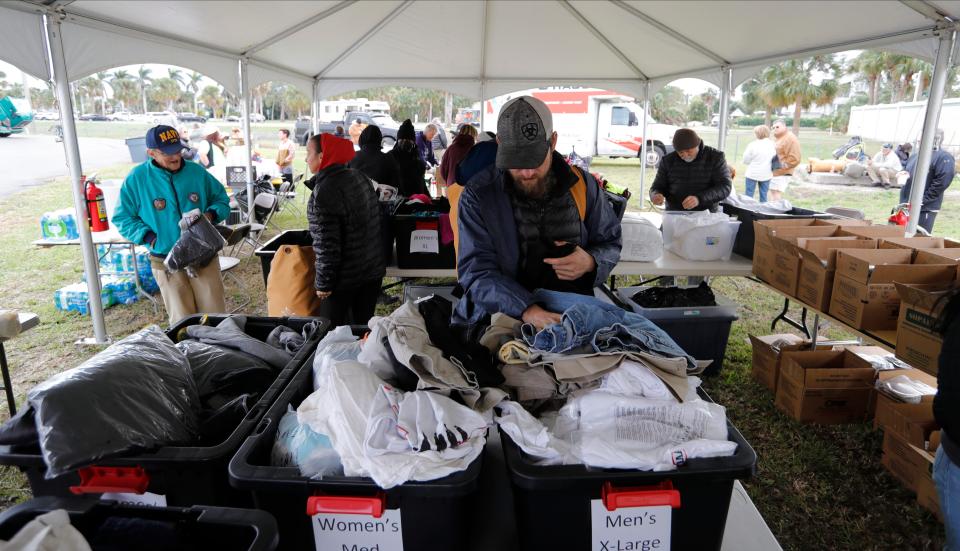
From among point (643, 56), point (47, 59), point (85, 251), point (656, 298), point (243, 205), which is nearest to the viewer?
point (47, 59)

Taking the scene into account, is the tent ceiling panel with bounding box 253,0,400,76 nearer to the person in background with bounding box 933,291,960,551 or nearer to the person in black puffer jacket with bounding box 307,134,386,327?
the person in black puffer jacket with bounding box 307,134,386,327

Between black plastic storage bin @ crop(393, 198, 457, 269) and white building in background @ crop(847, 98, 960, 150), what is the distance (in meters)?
15.0

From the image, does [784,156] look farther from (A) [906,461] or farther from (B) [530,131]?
(B) [530,131]

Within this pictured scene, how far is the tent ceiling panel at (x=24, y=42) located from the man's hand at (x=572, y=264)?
354cm

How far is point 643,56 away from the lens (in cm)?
704

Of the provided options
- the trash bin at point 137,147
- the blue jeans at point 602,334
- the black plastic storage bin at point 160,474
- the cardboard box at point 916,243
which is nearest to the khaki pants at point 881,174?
the cardboard box at point 916,243

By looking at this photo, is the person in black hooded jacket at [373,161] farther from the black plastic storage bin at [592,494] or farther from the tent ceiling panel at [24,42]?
the black plastic storage bin at [592,494]

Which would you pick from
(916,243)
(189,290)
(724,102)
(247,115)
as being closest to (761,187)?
(724,102)

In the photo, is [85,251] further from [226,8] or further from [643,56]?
[643,56]

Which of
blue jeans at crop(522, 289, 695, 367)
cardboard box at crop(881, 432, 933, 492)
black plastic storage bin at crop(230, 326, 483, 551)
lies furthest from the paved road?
cardboard box at crop(881, 432, 933, 492)

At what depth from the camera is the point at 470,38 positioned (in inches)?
261

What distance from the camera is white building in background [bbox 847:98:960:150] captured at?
47.5ft

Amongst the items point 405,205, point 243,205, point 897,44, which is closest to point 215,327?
point 405,205

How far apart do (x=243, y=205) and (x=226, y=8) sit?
374cm
